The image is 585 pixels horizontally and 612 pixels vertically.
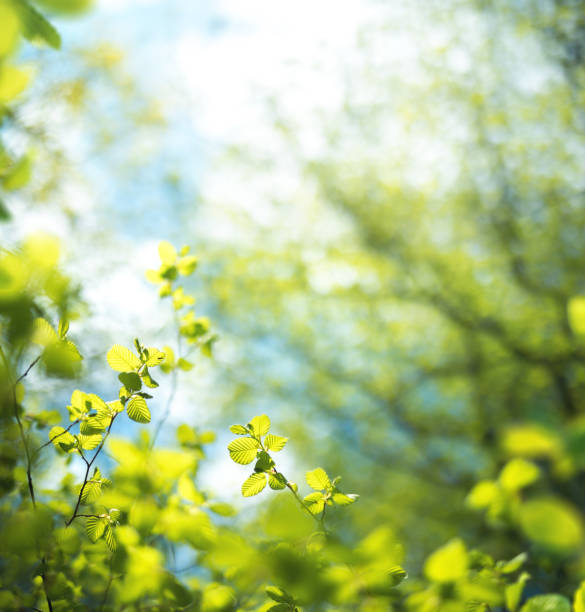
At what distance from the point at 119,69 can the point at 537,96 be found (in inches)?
206

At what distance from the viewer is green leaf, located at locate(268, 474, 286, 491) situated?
77 centimetres

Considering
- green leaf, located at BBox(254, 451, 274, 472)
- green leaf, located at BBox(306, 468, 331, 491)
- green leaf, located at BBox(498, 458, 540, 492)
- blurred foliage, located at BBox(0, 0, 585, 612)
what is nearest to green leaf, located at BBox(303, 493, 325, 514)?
green leaf, located at BBox(306, 468, 331, 491)

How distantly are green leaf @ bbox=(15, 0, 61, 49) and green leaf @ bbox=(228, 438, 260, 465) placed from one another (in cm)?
71

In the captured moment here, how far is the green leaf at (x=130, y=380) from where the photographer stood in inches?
32.3

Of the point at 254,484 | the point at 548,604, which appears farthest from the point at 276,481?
the point at 548,604

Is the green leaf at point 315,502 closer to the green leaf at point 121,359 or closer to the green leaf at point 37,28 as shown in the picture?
the green leaf at point 121,359

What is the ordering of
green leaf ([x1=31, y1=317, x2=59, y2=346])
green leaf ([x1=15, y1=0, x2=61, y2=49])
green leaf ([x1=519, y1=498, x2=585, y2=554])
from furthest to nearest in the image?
green leaf ([x1=15, y1=0, x2=61, y2=49]) → green leaf ([x1=31, y1=317, x2=59, y2=346]) → green leaf ([x1=519, y1=498, x2=585, y2=554])

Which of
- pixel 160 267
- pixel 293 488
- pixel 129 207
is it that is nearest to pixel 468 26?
pixel 129 207

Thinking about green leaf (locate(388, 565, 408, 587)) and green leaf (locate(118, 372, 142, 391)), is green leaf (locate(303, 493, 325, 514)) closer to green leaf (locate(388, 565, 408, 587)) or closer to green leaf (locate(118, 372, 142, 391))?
green leaf (locate(388, 565, 408, 587))

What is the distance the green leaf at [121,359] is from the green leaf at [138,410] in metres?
0.06

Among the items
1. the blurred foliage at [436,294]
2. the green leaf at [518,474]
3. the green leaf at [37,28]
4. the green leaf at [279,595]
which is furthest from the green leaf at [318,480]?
the blurred foliage at [436,294]

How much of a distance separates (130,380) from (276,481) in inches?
12.9

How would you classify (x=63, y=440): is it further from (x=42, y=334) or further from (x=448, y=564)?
(x=448, y=564)

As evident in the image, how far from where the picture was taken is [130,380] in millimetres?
827
